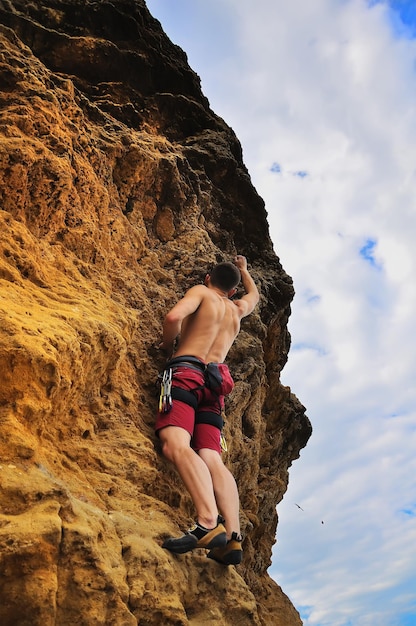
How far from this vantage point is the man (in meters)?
3.73

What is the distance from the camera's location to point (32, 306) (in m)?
3.61

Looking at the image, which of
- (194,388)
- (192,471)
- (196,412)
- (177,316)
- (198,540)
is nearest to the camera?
(198,540)

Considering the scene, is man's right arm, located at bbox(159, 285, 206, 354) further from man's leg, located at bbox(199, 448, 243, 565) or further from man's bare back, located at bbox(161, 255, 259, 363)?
man's leg, located at bbox(199, 448, 243, 565)

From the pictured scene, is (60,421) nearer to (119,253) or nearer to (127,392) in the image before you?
(127,392)

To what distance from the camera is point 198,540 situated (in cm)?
354

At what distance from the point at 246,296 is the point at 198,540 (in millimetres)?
3416

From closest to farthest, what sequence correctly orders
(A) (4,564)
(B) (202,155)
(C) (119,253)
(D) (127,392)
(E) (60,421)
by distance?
1. (A) (4,564)
2. (E) (60,421)
3. (D) (127,392)
4. (C) (119,253)
5. (B) (202,155)

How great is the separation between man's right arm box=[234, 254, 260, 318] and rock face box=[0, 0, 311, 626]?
47 cm

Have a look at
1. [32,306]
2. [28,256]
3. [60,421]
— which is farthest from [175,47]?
[60,421]

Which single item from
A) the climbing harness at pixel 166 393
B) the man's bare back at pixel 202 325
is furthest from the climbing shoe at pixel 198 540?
the man's bare back at pixel 202 325

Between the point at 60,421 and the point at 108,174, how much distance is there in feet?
10.2

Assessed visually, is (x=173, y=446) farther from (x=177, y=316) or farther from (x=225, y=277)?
(x=225, y=277)

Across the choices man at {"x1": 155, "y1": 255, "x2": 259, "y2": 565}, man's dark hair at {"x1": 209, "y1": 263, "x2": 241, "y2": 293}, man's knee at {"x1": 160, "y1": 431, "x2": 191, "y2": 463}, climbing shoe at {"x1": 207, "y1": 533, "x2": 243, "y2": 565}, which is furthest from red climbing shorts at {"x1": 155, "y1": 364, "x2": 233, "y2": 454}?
man's dark hair at {"x1": 209, "y1": 263, "x2": 241, "y2": 293}

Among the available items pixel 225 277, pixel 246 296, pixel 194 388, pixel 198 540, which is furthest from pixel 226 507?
pixel 246 296
